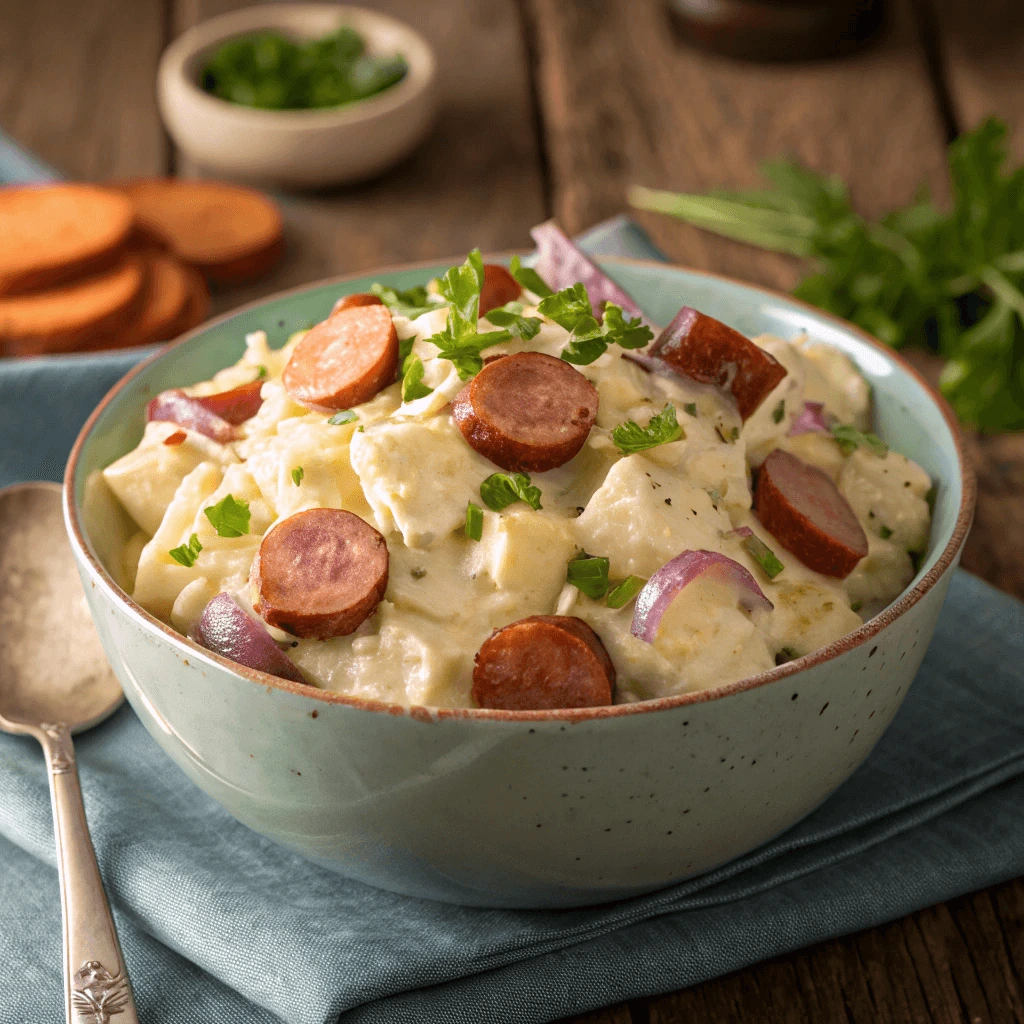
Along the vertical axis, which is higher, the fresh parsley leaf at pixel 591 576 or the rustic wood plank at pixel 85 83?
the fresh parsley leaf at pixel 591 576

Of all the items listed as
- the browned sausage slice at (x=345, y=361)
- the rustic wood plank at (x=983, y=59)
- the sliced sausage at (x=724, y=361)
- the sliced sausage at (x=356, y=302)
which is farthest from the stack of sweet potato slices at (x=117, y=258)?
the rustic wood plank at (x=983, y=59)

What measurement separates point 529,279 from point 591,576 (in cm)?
81

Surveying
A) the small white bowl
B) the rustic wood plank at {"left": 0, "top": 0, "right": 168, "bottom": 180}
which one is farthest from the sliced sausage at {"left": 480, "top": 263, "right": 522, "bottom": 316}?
the rustic wood plank at {"left": 0, "top": 0, "right": 168, "bottom": 180}

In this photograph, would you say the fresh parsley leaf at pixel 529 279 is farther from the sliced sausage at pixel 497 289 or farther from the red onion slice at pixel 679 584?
the red onion slice at pixel 679 584

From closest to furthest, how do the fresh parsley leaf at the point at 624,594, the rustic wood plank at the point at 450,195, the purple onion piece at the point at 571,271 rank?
1. the fresh parsley leaf at the point at 624,594
2. the purple onion piece at the point at 571,271
3. the rustic wood plank at the point at 450,195

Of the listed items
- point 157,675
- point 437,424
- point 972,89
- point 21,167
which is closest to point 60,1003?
point 157,675

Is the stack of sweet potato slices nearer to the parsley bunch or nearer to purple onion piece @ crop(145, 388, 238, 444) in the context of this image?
purple onion piece @ crop(145, 388, 238, 444)

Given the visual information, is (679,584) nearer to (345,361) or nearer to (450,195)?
(345,361)

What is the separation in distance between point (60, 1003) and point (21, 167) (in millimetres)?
3244

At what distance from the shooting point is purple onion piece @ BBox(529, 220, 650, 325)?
8.81 feet

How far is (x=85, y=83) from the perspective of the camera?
537 centimetres

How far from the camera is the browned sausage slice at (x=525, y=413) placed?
2080mm

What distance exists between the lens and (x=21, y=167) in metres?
4.42

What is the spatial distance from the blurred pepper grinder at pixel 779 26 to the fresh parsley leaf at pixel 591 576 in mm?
3967
